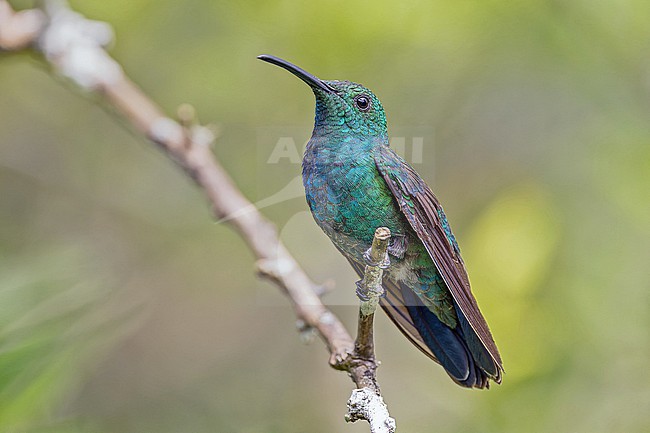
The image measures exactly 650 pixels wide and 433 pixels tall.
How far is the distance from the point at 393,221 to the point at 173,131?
0.94 metres

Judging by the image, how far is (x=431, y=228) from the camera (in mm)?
2045

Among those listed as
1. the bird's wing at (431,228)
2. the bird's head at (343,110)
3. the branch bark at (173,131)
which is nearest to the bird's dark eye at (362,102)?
the bird's head at (343,110)

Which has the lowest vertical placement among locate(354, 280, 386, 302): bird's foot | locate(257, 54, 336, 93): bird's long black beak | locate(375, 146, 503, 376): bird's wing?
locate(354, 280, 386, 302): bird's foot

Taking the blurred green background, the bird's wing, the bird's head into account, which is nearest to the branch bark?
the blurred green background

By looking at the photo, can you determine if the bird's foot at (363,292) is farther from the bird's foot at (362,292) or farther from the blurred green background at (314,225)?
the blurred green background at (314,225)

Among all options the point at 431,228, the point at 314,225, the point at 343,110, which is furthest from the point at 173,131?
the point at 431,228

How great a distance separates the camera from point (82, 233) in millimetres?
4012

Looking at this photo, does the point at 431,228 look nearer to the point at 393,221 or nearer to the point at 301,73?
the point at 393,221

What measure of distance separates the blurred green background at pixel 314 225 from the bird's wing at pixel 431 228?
571 mm

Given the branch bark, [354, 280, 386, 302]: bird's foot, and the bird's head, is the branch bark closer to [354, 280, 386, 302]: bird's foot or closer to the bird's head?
[354, 280, 386, 302]: bird's foot

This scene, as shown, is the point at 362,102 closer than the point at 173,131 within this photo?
Yes

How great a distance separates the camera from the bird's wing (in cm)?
195

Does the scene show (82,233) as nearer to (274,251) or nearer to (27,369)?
(274,251)

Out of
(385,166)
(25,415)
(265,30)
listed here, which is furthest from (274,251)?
(265,30)
